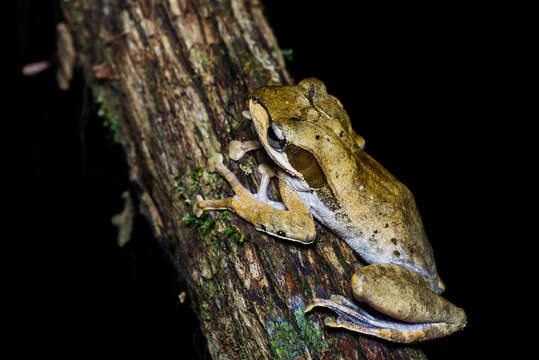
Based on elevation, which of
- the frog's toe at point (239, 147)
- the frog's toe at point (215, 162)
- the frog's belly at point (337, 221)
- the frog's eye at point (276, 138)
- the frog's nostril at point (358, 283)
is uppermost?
the frog's eye at point (276, 138)

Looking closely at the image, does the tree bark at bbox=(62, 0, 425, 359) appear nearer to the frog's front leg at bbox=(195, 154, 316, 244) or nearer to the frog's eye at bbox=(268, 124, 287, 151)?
the frog's front leg at bbox=(195, 154, 316, 244)

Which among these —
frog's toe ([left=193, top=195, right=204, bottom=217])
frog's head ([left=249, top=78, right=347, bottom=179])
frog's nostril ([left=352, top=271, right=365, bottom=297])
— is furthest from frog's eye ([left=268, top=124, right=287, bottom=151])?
frog's nostril ([left=352, top=271, right=365, bottom=297])

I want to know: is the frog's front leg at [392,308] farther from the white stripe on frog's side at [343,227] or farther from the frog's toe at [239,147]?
the frog's toe at [239,147]

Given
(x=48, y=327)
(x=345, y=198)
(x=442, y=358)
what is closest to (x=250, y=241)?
(x=345, y=198)

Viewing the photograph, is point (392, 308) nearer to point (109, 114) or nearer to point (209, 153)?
point (209, 153)

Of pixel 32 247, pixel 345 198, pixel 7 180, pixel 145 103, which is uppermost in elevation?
pixel 145 103

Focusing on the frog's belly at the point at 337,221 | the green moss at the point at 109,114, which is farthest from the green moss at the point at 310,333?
the green moss at the point at 109,114

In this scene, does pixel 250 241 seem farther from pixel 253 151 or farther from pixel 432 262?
pixel 432 262
